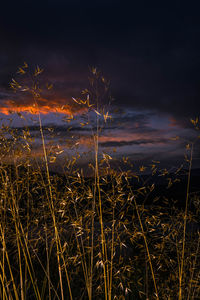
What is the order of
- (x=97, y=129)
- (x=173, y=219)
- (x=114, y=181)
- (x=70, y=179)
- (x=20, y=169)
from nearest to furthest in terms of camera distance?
1. (x=97, y=129)
2. (x=114, y=181)
3. (x=70, y=179)
4. (x=173, y=219)
5. (x=20, y=169)

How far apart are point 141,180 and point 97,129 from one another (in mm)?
637

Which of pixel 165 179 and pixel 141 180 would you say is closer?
pixel 165 179

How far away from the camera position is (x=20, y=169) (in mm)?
3002

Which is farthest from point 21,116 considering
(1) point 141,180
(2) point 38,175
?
(1) point 141,180

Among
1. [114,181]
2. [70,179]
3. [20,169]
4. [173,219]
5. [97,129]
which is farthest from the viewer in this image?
[20,169]

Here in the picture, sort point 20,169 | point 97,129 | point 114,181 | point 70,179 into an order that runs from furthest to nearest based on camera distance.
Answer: point 20,169 → point 70,179 → point 114,181 → point 97,129

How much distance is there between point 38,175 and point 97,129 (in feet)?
2.98

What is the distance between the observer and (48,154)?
98.0 inches

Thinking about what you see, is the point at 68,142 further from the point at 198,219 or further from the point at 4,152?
the point at 198,219

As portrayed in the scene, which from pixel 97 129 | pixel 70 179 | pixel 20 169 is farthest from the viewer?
pixel 20 169

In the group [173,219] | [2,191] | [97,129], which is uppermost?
[97,129]

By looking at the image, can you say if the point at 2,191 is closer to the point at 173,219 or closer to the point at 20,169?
the point at 20,169

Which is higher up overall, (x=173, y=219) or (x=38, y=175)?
(x=38, y=175)

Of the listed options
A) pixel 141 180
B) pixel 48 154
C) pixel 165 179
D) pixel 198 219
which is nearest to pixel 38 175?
pixel 48 154
